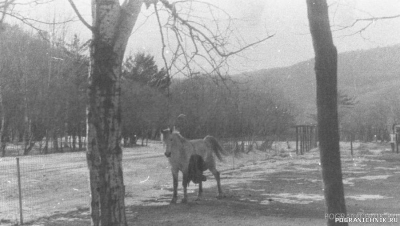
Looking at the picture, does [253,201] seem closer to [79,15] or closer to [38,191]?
[38,191]

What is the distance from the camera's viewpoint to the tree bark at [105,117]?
6.13 m

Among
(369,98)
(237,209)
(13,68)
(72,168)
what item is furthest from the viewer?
(369,98)

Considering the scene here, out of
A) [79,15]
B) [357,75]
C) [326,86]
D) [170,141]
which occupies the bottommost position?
[170,141]

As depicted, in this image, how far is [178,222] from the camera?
11.5 m

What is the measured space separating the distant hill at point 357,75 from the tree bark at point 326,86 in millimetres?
129484

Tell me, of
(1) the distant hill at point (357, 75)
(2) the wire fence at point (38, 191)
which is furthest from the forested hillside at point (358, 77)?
(2) the wire fence at point (38, 191)

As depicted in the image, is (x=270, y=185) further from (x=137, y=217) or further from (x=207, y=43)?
(x=207, y=43)

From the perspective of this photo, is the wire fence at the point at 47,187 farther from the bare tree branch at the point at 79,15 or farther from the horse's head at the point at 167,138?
the bare tree branch at the point at 79,15

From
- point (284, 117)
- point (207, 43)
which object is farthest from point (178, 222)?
point (284, 117)

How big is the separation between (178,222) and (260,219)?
1.62 meters

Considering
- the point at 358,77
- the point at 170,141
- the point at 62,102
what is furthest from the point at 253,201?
the point at 358,77

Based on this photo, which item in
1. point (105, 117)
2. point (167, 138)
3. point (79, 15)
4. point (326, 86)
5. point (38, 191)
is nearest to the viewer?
point (79, 15)

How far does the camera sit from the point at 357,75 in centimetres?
17600

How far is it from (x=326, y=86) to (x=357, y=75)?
176 m
